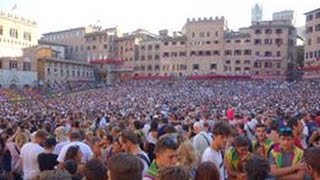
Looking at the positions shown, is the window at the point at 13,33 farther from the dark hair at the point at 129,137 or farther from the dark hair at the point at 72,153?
the dark hair at the point at 129,137

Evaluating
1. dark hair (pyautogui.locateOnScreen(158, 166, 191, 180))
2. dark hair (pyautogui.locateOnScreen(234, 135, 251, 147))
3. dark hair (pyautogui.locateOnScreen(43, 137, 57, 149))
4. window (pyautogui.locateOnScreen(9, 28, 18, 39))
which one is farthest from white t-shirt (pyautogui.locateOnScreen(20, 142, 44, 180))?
window (pyautogui.locateOnScreen(9, 28, 18, 39))

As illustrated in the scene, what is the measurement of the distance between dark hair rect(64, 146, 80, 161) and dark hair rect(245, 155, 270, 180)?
116 inches

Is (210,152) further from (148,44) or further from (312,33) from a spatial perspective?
(148,44)

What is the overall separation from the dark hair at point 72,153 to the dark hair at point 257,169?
9.66ft

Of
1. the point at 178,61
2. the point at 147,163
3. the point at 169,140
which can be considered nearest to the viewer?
the point at 169,140

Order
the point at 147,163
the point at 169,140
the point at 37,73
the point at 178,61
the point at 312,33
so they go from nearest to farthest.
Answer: the point at 169,140 → the point at 147,163 → the point at 312,33 → the point at 37,73 → the point at 178,61

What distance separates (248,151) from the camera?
6.56 meters

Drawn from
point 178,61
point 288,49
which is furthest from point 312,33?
point 178,61

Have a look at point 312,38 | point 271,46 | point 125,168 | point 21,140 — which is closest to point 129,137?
point 125,168

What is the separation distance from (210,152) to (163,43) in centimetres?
8688

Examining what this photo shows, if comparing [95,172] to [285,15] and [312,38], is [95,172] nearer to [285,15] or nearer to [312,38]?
[312,38]

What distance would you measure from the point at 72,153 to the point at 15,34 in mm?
85157

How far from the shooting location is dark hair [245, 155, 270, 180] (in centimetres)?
488

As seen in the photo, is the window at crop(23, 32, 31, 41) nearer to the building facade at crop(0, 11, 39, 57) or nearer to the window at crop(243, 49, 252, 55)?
the building facade at crop(0, 11, 39, 57)
